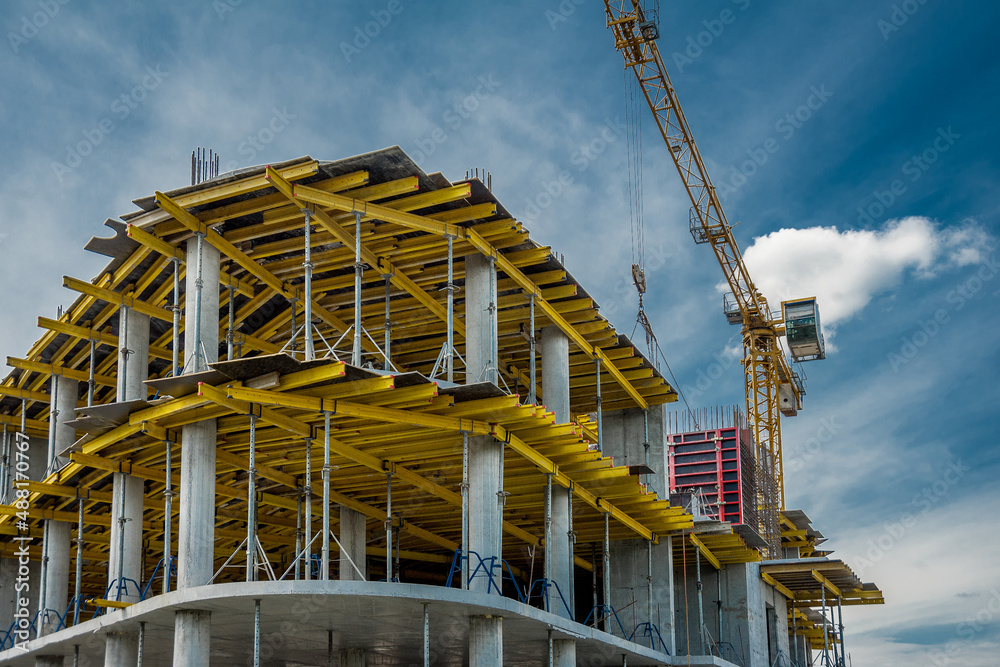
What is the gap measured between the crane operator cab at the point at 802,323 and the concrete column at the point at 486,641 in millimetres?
53099

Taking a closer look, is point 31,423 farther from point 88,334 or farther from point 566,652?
point 566,652

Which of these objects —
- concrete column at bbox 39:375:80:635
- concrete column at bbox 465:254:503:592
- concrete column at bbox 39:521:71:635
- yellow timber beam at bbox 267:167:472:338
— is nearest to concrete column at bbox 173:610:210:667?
concrete column at bbox 465:254:503:592

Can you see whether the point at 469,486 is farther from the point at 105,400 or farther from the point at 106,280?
the point at 105,400

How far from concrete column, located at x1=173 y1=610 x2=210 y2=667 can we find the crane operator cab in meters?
56.0

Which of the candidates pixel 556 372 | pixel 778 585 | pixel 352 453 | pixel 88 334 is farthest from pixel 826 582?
pixel 88 334

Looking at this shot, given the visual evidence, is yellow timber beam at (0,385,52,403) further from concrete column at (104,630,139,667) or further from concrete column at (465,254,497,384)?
concrete column at (465,254,497,384)

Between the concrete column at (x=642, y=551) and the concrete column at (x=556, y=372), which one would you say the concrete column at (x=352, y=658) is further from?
the concrete column at (x=642, y=551)

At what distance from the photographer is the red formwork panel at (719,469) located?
5188 centimetres

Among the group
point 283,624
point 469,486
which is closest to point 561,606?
point 469,486

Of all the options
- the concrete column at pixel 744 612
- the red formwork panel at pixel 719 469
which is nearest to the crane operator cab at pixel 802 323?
the red formwork panel at pixel 719 469

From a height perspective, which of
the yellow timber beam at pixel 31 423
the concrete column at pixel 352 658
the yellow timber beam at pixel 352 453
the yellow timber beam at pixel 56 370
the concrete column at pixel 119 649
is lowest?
the concrete column at pixel 352 658

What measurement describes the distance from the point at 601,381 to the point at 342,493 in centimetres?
A: 932

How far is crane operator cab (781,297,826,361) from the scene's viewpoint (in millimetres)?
71812

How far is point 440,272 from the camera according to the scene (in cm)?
2798
